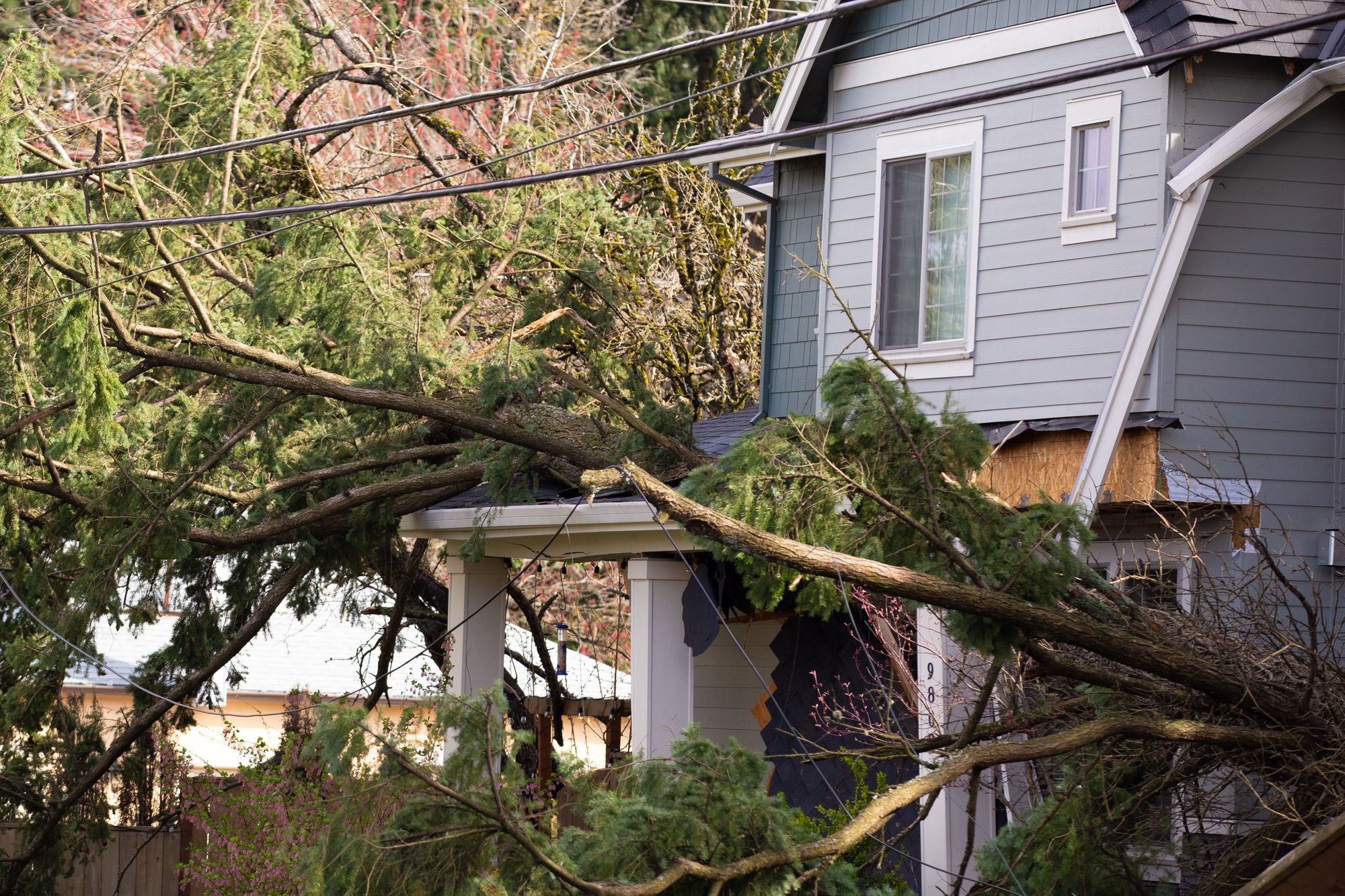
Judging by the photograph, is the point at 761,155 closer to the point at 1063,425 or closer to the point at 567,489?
the point at 567,489

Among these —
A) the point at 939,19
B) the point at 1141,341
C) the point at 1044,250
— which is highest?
the point at 939,19

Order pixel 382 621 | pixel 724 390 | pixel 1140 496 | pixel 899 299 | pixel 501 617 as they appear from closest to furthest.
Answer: pixel 1140 496 < pixel 899 299 < pixel 501 617 < pixel 724 390 < pixel 382 621

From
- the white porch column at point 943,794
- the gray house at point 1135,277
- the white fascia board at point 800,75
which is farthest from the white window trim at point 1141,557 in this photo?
the white fascia board at point 800,75

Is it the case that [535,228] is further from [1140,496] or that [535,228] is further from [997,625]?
[997,625]

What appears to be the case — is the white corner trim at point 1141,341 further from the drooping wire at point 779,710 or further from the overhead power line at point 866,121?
the drooping wire at point 779,710

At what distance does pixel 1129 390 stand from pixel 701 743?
3.79m

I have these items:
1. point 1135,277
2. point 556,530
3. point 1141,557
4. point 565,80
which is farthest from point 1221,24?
point 556,530

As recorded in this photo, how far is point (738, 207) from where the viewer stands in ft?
41.0

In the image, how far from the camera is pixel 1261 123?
8.16 metres

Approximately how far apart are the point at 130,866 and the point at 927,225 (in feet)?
27.3

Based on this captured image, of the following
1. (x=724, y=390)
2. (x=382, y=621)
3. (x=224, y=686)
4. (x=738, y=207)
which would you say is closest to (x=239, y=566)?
(x=738, y=207)

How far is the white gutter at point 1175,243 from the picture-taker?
8.09m

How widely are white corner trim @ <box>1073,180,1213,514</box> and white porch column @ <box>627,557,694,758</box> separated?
9.21 feet

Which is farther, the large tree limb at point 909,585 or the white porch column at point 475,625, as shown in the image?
the white porch column at point 475,625
